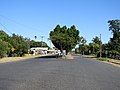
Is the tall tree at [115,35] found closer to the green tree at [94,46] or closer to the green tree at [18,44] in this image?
the green tree at [18,44]

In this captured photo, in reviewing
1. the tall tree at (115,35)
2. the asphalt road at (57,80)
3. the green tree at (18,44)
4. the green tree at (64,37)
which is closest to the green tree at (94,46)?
the green tree at (64,37)

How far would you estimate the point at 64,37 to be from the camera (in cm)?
11250

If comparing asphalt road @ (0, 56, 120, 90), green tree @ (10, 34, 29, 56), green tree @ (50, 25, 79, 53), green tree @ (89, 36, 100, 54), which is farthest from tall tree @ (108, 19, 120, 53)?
asphalt road @ (0, 56, 120, 90)

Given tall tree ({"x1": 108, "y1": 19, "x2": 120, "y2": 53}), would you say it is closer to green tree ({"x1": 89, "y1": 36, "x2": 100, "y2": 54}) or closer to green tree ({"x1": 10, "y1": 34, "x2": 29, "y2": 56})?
green tree ({"x1": 10, "y1": 34, "x2": 29, "y2": 56})

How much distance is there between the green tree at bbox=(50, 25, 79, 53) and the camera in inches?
4441

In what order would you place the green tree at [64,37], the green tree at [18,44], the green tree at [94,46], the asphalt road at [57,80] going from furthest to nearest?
the green tree at [94,46] < the green tree at [64,37] < the green tree at [18,44] < the asphalt road at [57,80]

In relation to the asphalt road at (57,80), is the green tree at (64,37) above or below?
above

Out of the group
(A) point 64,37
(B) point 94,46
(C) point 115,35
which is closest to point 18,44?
(A) point 64,37

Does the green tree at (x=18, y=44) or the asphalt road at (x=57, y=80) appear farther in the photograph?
the green tree at (x=18, y=44)

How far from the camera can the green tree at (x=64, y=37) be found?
370 feet

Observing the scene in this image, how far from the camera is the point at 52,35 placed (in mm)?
116688

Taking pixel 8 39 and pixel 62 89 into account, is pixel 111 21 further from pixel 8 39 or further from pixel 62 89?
pixel 62 89

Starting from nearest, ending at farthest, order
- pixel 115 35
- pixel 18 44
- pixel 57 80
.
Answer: pixel 57 80
pixel 18 44
pixel 115 35

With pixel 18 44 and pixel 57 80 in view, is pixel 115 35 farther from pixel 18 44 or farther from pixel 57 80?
pixel 57 80
